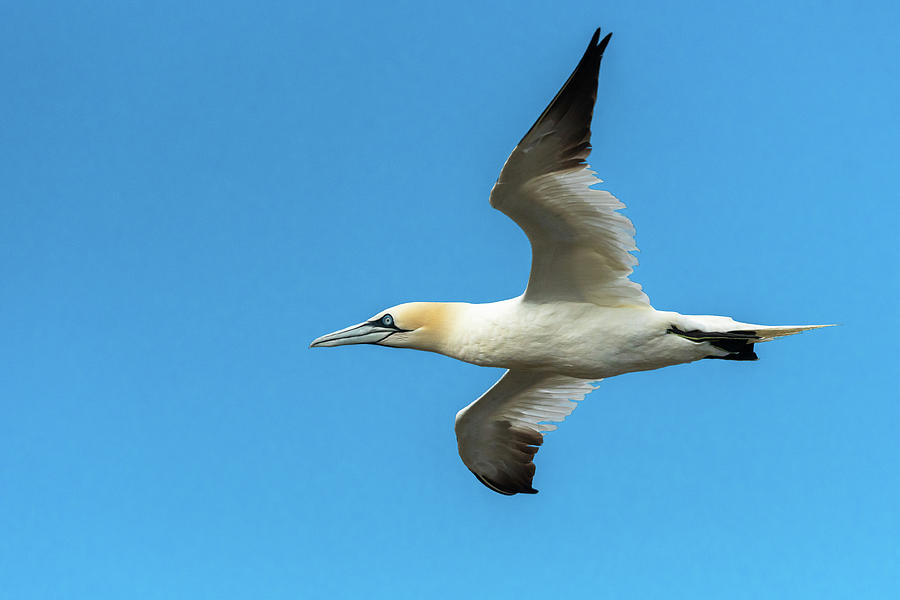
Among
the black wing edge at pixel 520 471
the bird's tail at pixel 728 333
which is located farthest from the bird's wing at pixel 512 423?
the bird's tail at pixel 728 333

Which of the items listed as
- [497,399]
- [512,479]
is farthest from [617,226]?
[512,479]

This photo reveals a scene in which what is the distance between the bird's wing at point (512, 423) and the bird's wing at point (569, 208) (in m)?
1.66

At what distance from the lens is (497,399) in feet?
31.8

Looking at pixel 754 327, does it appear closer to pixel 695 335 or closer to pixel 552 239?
pixel 695 335

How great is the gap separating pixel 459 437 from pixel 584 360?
7.64 ft

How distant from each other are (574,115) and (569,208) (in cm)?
79

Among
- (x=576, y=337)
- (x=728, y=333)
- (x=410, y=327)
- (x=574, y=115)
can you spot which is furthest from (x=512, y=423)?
(x=574, y=115)

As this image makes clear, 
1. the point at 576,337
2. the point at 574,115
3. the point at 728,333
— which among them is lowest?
the point at 728,333

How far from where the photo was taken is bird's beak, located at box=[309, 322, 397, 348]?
339 inches

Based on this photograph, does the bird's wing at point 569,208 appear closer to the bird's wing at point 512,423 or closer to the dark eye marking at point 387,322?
the dark eye marking at point 387,322

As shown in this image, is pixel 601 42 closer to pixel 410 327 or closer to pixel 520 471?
pixel 410 327

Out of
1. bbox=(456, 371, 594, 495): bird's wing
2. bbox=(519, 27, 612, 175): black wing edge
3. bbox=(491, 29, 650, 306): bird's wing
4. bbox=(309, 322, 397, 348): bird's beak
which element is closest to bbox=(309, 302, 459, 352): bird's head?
bbox=(309, 322, 397, 348): bird's beak

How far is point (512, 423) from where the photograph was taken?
386 inches

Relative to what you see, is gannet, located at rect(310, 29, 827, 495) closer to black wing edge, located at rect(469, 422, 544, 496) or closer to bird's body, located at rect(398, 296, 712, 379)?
bird's body, located at rect(398, 296, 712, 379)
